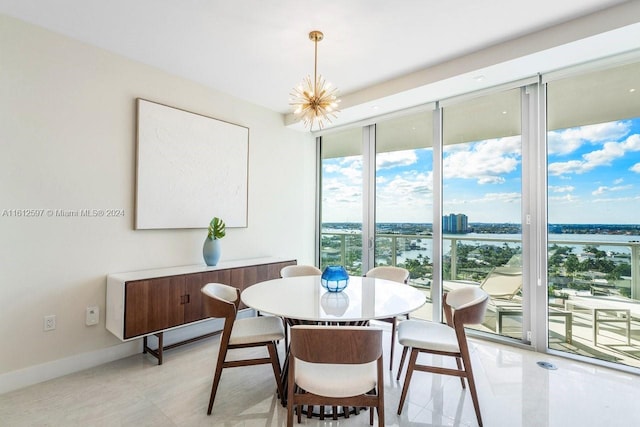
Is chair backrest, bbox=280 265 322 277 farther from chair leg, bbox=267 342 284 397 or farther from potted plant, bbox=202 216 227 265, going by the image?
chair leg, bbox=267 342 284 397

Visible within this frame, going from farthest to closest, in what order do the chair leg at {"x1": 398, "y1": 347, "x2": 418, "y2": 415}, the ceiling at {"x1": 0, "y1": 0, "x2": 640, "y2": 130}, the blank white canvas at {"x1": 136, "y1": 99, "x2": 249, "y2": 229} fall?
the blank white canvas at {"x1": 136, "y1": 99, "x2": 249, "y2": 229}, the ceiling at {"x1": 0, "y1": 0, "x2": 640, "y2": 130}, the chair leg at {"x1": 398, "y1": 347, "x2": 418, "y2": 415}

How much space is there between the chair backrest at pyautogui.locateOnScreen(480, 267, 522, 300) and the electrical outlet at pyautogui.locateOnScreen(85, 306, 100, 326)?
149 inches

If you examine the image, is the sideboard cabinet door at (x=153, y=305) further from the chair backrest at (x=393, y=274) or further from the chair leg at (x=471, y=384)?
the chair leg at (x=471, y=384)

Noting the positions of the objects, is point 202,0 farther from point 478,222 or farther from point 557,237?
point 557,237

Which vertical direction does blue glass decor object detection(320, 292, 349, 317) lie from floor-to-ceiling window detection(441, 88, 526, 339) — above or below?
below

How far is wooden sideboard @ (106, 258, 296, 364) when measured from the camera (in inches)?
101

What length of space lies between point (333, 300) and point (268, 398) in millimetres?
872

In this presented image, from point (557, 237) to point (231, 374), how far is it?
3.23 m

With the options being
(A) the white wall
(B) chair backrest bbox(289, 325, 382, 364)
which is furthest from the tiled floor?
(B) chair backrest bbox(289, 325, 382, 364)

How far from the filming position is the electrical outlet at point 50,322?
8.21 ft

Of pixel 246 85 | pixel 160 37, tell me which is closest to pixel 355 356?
pixel 160 37

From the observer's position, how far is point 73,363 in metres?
2.63

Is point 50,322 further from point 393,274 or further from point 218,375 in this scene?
point 393,274

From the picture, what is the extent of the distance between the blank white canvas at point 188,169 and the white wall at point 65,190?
113 mm
